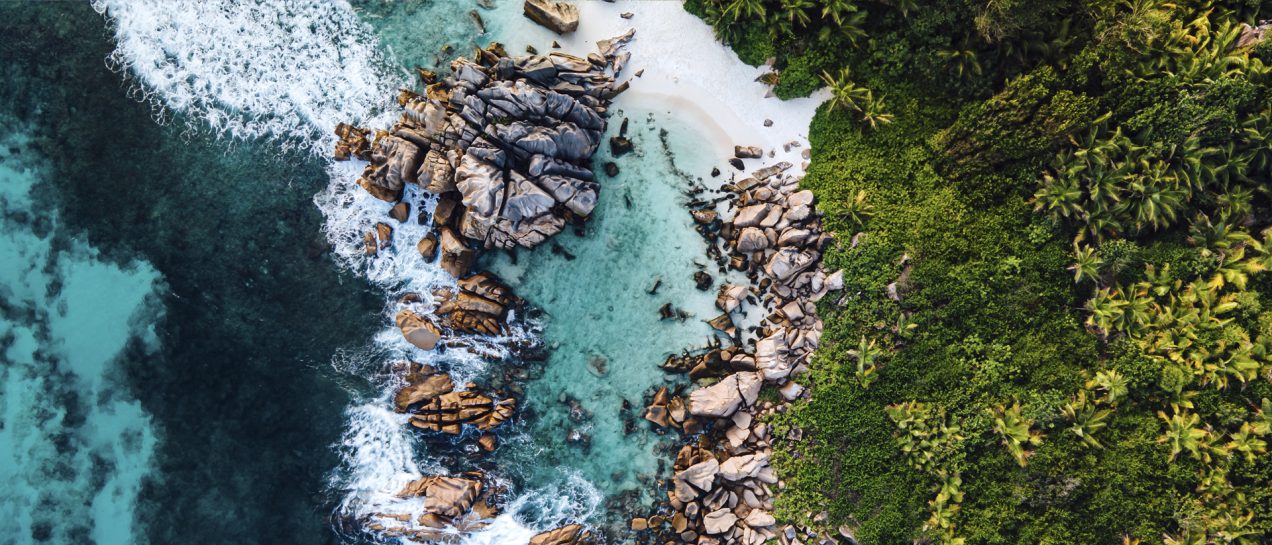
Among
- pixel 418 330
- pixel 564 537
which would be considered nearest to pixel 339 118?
pixel 418 330

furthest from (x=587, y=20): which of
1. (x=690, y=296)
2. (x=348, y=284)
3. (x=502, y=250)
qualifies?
(x=348, y=284)

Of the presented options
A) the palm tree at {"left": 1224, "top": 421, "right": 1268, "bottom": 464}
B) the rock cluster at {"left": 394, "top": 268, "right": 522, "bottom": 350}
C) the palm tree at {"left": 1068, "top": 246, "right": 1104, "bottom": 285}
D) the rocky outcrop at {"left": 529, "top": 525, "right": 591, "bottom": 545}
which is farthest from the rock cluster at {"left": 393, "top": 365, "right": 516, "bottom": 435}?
the palm tree at {"left": 1224, "top": 421, "right": 1268, "bottom": 464}

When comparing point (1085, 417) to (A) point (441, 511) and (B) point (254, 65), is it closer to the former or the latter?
(A) point (441, 511)

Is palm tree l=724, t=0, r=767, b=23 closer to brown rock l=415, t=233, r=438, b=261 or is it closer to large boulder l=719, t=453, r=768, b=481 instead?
brown rock l=415, t=233, r=438, b=261

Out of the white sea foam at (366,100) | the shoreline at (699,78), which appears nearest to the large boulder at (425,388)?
the white sea foam at (366,100)

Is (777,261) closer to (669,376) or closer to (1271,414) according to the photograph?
(669,376)

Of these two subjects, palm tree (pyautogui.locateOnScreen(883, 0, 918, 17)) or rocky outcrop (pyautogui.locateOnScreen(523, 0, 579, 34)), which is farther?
rocky outcrop (pyautogui.locateOnScreen(523, 0, 579, 34))

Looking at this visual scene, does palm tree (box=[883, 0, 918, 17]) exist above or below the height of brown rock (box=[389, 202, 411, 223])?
above
